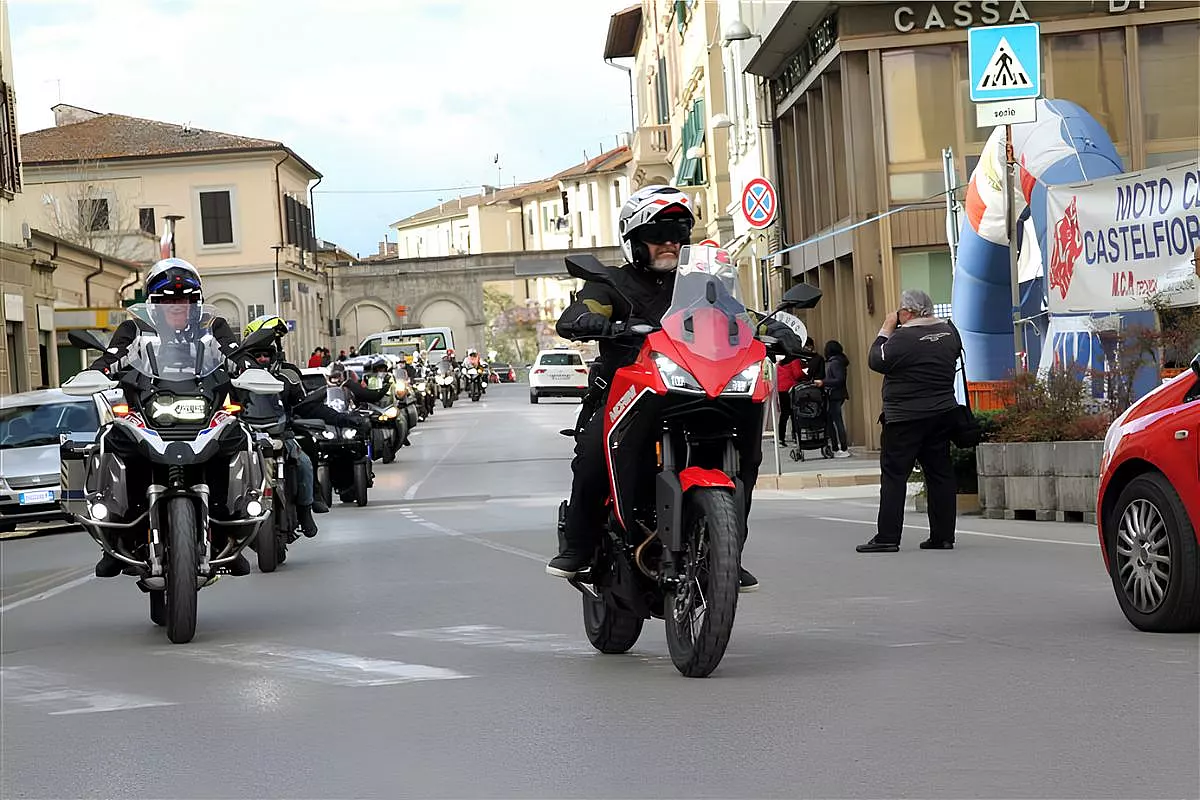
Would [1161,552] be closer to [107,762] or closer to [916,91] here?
[107,762]

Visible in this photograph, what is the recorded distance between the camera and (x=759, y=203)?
25219 mm

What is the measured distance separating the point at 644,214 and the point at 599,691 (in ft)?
6.51

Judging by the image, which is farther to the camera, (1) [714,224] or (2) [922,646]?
(1) [714,224]

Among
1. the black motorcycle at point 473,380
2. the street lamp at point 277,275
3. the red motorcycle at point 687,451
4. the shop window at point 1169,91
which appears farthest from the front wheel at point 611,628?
the street lamp at point 277,275

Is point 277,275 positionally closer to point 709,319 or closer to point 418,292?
point 418,292

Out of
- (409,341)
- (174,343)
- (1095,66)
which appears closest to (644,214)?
(174,343)

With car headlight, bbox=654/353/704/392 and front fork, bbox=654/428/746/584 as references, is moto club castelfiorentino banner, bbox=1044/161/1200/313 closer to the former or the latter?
front fork, bbox=654/428/746/584

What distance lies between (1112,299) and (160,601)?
1031 cm

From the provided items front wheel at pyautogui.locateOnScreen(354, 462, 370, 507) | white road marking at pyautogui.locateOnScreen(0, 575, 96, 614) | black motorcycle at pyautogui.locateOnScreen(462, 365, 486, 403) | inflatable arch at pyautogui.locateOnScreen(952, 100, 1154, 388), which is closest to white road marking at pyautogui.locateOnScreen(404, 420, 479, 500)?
front wheel at pyautogui.locateOnScreen(354, 462, 370, 507)

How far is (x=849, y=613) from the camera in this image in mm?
10250

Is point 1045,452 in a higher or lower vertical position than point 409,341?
lower

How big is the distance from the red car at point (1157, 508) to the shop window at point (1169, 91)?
21442mm

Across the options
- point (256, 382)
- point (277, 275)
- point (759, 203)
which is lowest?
point (256, 382)

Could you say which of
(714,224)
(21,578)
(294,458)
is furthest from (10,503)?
(714,224)
